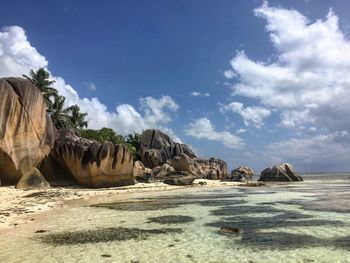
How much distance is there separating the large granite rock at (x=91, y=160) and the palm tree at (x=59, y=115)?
83.8 ft

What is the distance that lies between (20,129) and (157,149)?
41894 mm

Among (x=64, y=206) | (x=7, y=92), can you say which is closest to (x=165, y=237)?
(x=64, y=206)

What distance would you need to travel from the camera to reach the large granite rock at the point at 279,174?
66.1m

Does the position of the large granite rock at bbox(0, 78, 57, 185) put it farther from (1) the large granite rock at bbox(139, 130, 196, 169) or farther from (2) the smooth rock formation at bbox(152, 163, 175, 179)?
(1) the large granite rock at bbox(139, 130, 196, 169)

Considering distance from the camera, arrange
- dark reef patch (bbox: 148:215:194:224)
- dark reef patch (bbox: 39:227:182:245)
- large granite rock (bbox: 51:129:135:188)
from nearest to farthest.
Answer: dark reef patch (bbox: 39:227:182:245)
dark reef patch (bbox: 148:215:194:224)
large granite rock (bbox: 51:129:135:188)

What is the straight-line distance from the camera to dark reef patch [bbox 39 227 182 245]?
43.4 feet

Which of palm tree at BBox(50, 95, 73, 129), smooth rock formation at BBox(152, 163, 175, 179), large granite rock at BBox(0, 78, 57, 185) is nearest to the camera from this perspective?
large granite rock at BBox(0, 78, 57, 185)

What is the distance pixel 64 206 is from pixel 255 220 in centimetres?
1140

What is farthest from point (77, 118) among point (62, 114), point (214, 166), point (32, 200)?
point (32, 200)

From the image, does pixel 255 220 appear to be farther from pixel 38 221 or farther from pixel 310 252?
pixel 38 221

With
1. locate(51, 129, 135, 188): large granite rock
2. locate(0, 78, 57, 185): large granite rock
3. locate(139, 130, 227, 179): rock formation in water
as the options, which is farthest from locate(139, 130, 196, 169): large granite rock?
locate(0, 78, 57, 185): large granite rock

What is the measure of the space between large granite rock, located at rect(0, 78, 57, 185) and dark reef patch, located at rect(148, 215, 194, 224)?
14.5 meters

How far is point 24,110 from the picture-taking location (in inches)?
1213

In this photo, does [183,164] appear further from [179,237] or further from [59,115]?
[179,237]
